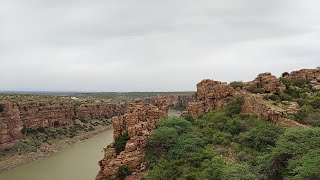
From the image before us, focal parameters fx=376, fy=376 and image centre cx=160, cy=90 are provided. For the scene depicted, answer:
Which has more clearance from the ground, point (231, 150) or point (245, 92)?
point (245, 92)

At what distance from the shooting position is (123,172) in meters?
21.2

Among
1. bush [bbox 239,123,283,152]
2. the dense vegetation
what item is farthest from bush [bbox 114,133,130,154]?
bush [bbox 239,123,283,152]

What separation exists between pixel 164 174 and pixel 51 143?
1541 inches

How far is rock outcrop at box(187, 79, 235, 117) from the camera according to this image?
32569mm

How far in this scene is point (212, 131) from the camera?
26.0 m

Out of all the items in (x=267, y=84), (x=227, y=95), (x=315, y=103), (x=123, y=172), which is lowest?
(x=123, y=172)

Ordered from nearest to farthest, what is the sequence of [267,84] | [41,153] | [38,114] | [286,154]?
[286,154]
[267,84]
[41,153]
[38,114]

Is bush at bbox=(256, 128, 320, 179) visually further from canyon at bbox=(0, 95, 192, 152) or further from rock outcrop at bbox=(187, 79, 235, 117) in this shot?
rock outcrop at bbox=(187, 79, 235, 117)

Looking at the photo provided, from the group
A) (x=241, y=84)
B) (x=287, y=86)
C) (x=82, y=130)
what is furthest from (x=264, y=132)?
(x=82, y=130)

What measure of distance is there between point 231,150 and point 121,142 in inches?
273

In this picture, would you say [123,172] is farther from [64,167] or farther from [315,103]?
[64,167]

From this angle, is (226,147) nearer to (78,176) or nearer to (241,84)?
(241,84)

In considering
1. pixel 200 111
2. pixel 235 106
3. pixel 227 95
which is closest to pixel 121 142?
pixel 235 106

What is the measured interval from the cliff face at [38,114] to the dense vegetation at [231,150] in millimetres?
29359
